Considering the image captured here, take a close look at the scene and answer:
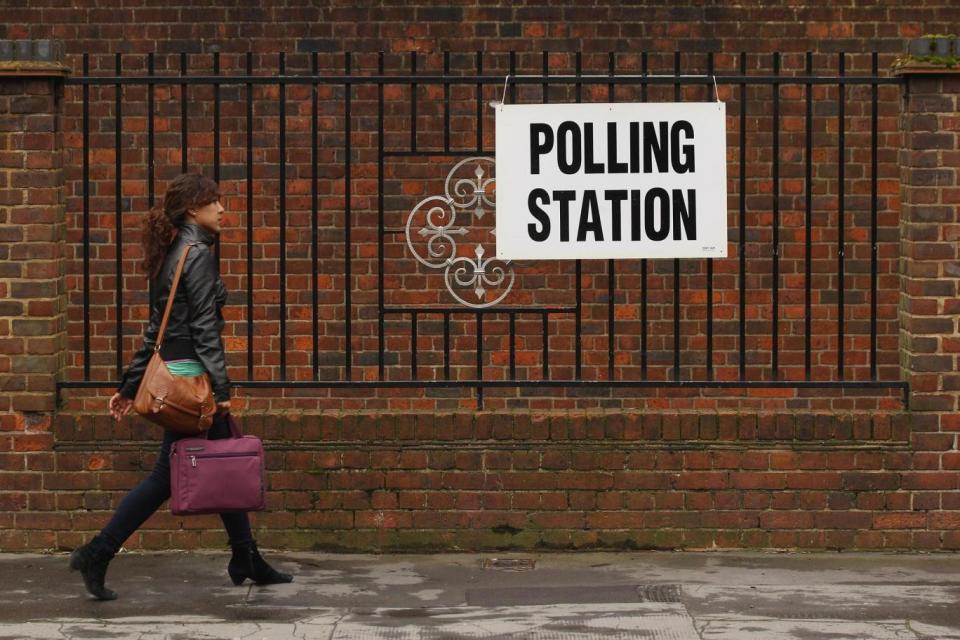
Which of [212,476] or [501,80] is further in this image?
[501,80]

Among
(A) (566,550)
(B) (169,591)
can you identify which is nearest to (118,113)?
(B) (169,591)

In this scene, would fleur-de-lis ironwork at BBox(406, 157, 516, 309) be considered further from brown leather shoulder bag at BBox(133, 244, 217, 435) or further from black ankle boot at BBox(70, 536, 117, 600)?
black ankle boot at BBox(70, 536, 117, 600)

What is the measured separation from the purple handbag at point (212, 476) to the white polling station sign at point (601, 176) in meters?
1.66

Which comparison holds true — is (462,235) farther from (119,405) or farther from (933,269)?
(119,405)

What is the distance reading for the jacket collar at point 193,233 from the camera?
22.0 feet

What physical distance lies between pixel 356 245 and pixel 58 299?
7.99 feet

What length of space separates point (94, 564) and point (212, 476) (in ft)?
1.92

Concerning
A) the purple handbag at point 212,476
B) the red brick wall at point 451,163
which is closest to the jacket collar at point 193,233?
the purple handbag at point 212,476

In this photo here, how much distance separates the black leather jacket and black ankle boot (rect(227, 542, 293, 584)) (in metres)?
0.64

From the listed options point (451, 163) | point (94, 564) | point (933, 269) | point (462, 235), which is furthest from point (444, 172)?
point (94, 564)

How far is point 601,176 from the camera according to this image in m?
7.66

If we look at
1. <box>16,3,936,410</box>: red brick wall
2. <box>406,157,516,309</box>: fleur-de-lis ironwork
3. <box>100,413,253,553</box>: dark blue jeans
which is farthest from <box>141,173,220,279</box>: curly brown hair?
<box>16,3,936,410</box>: red brick wall

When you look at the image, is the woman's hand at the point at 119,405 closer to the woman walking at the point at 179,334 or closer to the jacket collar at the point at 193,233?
the woman walking at the point at 179,334

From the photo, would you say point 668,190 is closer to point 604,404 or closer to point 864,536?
point 864,536
